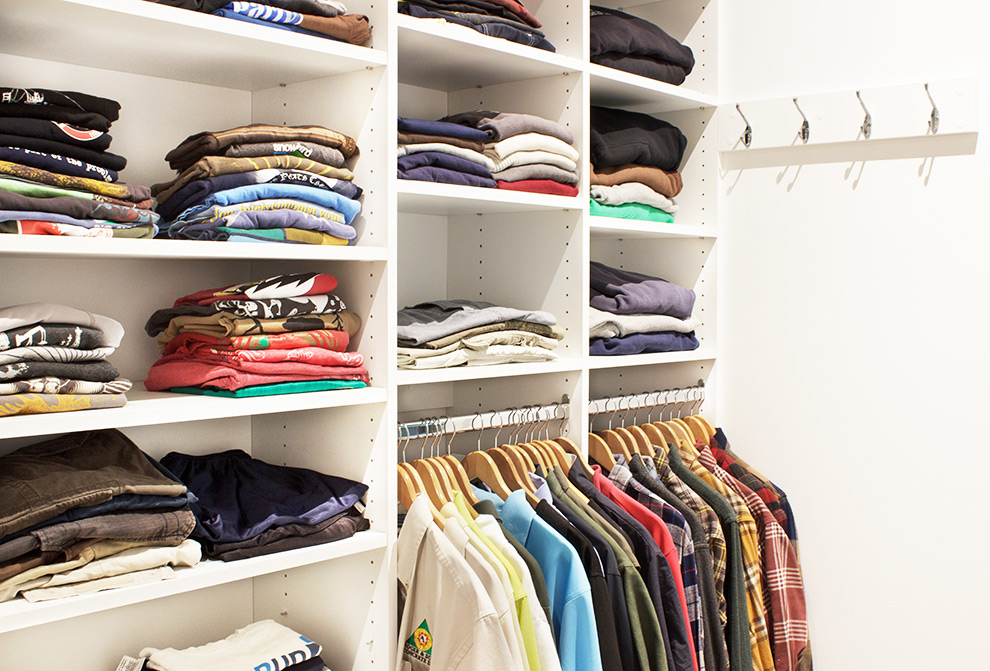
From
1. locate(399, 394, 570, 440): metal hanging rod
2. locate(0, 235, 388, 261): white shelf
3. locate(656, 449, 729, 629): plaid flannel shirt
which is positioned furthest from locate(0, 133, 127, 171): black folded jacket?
locate(656, 449, 729, 629): plaid flannel shirt

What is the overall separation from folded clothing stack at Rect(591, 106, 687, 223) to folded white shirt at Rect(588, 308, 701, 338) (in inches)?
10.6

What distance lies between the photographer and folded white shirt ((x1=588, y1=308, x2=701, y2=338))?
2473 millimetres

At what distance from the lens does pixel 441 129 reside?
83.0 inches

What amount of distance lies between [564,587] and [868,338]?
3.70 ft

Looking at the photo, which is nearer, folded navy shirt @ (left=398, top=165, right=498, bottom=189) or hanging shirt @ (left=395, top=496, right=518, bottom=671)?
hanging shirt @ (left=395, top=496, right=518, bottom=671)

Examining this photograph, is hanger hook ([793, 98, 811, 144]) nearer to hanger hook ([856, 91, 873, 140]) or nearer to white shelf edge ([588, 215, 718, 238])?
hanger hook ([856, 91, 873, 140])

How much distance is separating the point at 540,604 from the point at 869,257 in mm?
1310

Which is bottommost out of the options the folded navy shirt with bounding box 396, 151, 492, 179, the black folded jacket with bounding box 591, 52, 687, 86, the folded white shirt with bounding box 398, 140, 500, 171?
the folded navy shirt with bounding box 396, 151, 492, 179

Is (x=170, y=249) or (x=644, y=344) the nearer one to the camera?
(x=170, y=249)

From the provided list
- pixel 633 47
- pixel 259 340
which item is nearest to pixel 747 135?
pixel 633 47

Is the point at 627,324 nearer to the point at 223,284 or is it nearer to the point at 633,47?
the point at 633,47

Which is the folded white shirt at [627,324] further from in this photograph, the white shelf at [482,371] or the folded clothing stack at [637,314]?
the white shelf at [482,371]

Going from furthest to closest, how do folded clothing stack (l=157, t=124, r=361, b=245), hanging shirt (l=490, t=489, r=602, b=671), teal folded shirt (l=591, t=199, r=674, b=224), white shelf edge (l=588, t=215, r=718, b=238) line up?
teal folded shirt (l=591, t=199, r=674, b=224), white shelf edge (l=588, t=215, r=718, b=238), hanging shirt (l=490, t=489, r=602, b=671), folded clothing stack (l=157, t=124, r=361, b=245)

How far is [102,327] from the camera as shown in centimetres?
158
